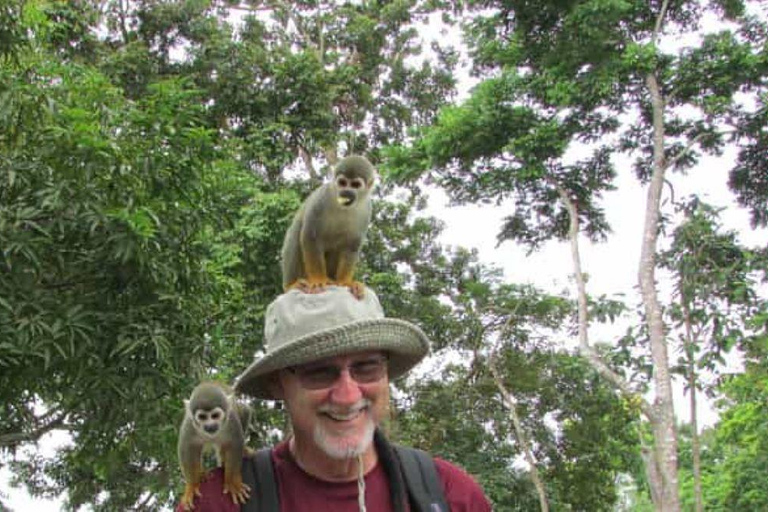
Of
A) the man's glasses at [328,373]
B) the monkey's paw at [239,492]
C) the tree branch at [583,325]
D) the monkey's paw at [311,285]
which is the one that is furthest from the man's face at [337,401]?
the tree branch at [583,325]

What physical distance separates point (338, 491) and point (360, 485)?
0.07m

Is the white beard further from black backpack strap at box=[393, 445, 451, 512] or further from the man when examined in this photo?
black backpack strap at box=[393, 445, 451, 512]

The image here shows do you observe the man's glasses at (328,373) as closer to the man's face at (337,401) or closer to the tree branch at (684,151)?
the man's face at (337,401)

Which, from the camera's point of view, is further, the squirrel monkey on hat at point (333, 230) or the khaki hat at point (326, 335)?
the squirrel monkey on hat at point (333, 230)

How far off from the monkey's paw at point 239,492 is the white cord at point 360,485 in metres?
0.18

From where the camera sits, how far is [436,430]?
7637 millimetres

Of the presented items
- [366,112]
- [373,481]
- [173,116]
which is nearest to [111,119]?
[173,116]

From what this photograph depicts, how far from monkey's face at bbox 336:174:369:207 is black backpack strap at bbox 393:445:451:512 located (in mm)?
717

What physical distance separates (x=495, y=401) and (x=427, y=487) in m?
6.82

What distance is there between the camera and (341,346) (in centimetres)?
132

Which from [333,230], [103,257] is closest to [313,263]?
[333,230]

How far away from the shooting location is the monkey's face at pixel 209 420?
5.98ft

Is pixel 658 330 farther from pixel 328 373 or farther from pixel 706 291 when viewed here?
pixel 328 373

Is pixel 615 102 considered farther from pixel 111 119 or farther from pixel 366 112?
pixel 111 119
